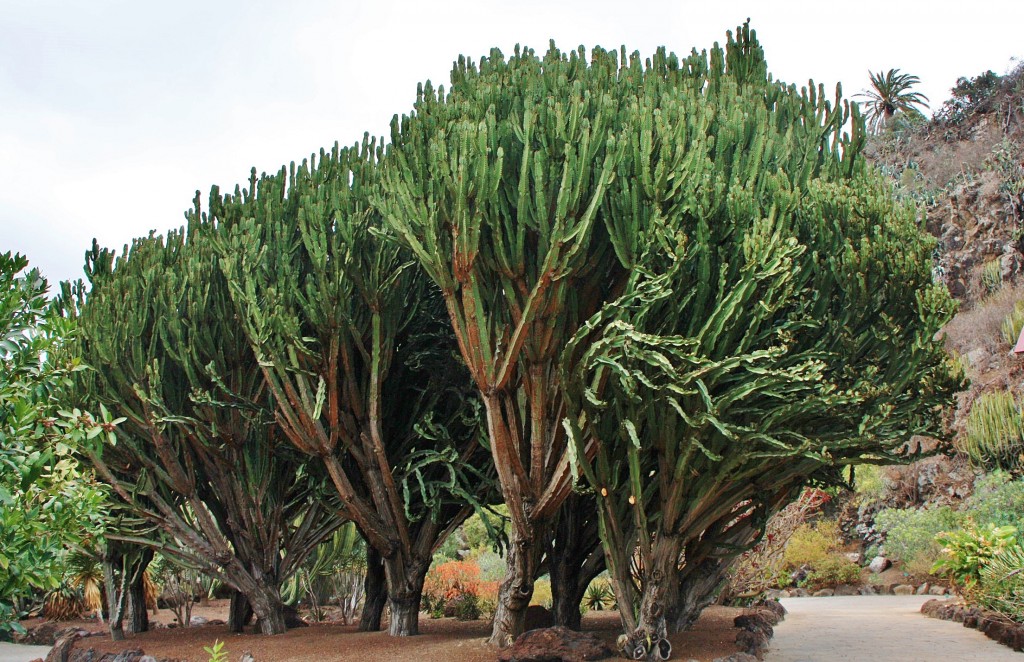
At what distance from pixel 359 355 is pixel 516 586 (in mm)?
3123

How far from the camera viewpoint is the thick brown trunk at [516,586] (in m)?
8.12

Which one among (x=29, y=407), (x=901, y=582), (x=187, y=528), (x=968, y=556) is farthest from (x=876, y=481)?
(x=29, y=407)

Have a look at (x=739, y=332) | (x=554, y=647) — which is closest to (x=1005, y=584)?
(x=739, y=332)

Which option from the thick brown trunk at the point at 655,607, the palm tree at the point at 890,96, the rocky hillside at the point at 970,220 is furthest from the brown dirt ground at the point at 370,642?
the palm tree at the point at 890,96

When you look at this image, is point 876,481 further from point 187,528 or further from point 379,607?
point 187,528

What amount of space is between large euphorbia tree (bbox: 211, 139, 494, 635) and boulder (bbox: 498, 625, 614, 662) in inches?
66.4

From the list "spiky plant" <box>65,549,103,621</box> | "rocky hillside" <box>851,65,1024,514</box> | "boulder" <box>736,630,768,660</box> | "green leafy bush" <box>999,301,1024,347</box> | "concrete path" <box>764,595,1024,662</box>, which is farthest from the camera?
"rocky hillside" <box>851,65,1024,514</box>

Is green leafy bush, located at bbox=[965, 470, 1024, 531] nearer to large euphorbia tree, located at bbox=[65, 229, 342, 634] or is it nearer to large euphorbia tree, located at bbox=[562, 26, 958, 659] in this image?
large euphorbia tree, located at bbox=[562, 26, 958, 659]

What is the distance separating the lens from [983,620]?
1028cm

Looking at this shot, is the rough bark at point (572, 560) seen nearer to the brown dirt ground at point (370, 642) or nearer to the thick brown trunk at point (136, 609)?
the brown dirt ground at point (370, 642)

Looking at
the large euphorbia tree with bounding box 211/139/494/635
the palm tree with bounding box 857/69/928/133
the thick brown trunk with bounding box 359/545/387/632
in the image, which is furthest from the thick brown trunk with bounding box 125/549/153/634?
the palm tree with bounding box 857/69/928/133

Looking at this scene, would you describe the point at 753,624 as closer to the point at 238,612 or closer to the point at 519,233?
the point at 519,233

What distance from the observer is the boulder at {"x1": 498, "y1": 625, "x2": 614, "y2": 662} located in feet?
24.1

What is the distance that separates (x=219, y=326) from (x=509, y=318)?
13.2 feet
